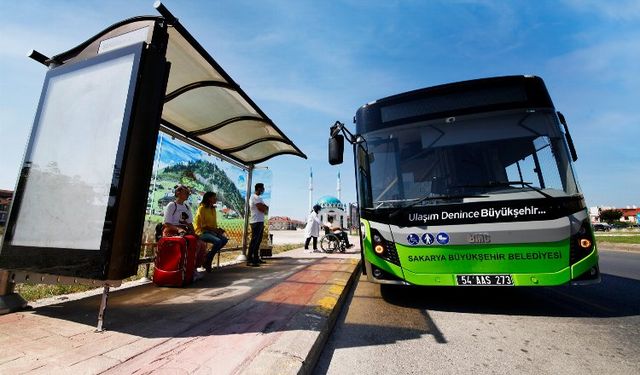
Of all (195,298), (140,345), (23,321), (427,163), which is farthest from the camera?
(427,163)

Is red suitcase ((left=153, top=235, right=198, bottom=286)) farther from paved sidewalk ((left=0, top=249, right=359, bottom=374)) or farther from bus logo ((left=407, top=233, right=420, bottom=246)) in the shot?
bus logo ((left=407, top=233, right=420, bottom=246))

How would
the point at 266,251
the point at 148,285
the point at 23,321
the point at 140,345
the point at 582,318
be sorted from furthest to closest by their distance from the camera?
the point at 266,251 < the point at 148,285 < the point at 582,318 < the point at 23,321 < the point at 140,345

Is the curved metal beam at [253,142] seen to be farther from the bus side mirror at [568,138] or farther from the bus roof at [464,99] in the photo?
the bus side mirror at [568,138]

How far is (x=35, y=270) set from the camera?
2752 millimetres

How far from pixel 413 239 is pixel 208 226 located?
3.97 meters

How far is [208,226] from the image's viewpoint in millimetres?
6004

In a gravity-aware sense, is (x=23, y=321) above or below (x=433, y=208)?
below

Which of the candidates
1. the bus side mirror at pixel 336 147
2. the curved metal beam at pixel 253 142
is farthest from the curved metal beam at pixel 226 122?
the bus side mirror at pixel 336 147

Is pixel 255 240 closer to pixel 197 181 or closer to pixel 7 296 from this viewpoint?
pixel 197 181

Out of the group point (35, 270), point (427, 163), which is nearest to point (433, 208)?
point (427, 163)

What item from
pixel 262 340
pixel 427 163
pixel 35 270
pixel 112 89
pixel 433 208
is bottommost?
pixel 262 340

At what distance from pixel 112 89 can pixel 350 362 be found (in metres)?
3.06

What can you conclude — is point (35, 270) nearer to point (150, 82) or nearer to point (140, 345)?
point (140, 345)

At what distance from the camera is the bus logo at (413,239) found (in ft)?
12.2
